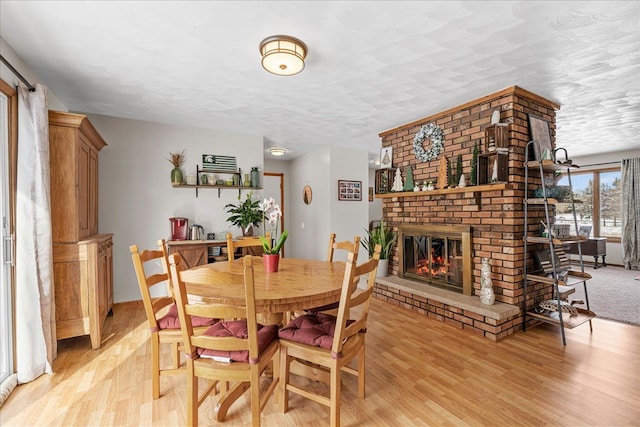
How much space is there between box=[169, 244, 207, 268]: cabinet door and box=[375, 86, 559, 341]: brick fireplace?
2.51 meters

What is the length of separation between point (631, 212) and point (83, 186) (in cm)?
925

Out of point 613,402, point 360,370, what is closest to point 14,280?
point 360,370

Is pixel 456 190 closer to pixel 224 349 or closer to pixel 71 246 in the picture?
pixel 224 349

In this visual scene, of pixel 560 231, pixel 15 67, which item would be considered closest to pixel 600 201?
pixel 560 231

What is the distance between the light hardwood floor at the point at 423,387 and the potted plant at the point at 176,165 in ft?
6.69

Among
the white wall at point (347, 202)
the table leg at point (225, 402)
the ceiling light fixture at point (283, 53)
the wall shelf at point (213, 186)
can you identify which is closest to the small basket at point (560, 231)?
the ceiling light fixture at point (283, 53)

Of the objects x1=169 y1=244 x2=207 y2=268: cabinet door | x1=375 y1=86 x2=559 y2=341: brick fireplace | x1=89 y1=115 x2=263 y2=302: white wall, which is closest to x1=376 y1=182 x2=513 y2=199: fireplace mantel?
x1=375 y1=86 x2=559 y2=341: brick fireplace

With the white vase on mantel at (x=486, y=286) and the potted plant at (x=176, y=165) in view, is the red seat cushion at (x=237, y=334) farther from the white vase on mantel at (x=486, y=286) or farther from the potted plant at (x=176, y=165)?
the potted plant at (x=176, y=165)

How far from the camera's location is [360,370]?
2092 millimetres

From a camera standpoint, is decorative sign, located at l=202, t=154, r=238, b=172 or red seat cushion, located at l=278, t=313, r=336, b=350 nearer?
red seat cushion, located at l=278, t=313, r=336, b=350

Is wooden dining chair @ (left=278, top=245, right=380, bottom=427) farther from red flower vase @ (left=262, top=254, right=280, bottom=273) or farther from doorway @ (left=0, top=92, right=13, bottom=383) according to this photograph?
doorway @ (left=0, top=92, right=13, bottom=383)

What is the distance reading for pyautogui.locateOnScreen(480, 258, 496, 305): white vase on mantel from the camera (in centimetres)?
317

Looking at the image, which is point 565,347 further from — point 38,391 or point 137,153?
point 137,153

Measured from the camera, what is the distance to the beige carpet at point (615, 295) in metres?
3.65
